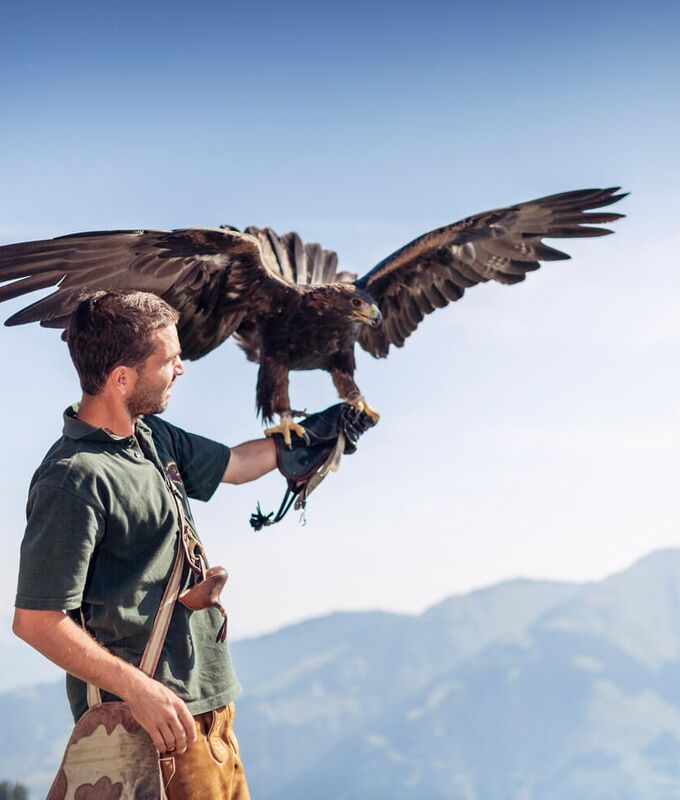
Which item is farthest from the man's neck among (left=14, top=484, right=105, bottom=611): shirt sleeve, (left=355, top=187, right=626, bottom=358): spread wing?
(left=355, top=187, right=626, bottom=358): spread wing

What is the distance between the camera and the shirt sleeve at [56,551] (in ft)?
6.51

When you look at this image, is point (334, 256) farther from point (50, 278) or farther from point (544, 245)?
point (50, 278)

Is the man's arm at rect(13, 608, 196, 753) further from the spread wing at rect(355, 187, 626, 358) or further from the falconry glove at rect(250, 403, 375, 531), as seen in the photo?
the spread wing at rect(355, 187, 626, 358)

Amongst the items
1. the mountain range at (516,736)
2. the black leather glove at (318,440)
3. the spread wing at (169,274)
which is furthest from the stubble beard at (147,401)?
the mountain range at (516,736)

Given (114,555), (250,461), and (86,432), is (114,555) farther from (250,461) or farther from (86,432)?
(250,461)

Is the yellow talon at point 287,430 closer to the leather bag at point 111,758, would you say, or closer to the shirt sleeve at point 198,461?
the shirt sleeve at point 198,461

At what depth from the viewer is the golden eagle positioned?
3.39m

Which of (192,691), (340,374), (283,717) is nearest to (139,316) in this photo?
(192,691)

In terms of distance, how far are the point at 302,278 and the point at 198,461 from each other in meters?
2.04

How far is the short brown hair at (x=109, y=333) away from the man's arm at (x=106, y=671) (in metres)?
0.50

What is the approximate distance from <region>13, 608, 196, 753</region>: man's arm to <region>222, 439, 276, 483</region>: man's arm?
0.72m

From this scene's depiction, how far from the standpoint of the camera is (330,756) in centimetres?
17975

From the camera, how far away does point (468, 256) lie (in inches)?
173

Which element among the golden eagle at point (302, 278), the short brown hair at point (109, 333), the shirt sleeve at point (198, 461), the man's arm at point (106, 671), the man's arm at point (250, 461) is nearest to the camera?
the man's arm at point (106, 671)
